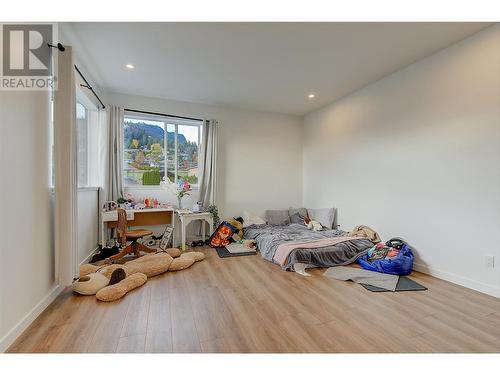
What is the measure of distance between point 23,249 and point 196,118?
3.37 metres

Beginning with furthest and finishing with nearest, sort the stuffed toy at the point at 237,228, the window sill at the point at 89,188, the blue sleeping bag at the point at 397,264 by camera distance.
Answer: the stuffed toy at the point at 237,228 → the window sill at the point at 89,188 → the blue sleeping bag at the point at 397,264

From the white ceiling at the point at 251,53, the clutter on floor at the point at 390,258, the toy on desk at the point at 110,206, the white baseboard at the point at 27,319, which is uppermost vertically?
the white ceiling at the point at 251,53

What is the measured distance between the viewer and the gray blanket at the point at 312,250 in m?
3.09

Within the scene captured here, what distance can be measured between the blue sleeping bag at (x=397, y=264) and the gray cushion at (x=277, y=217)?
6.72 feet

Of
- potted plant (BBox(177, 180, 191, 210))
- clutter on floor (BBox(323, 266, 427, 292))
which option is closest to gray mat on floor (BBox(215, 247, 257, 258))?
potted plant (BBox(177, 180, 191, 210))

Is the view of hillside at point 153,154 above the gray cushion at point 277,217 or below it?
above

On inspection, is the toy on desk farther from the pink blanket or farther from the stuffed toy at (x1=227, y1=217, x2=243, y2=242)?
the pink blanket

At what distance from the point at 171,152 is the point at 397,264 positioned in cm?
408

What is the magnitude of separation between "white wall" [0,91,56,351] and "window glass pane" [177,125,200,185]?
2513 millimetres

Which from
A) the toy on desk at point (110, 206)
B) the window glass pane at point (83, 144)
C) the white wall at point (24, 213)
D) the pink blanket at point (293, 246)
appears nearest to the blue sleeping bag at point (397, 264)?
the pink blanket at point (293, 246)

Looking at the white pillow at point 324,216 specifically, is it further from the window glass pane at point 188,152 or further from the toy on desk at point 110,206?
the toy on desk at point 110,206

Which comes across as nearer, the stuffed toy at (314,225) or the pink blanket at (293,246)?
the pink blanket at (293,246)

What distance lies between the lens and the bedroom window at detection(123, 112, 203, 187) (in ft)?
13.7
